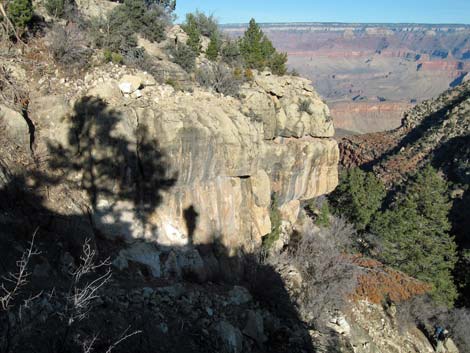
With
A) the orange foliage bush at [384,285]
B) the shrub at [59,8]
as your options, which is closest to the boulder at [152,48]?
the shrub at [59,8]

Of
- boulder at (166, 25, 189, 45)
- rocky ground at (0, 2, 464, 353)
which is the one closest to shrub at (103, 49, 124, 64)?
rocky ground at (0, 2, 464, 353)

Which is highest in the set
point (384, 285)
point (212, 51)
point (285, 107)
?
point (212, 51)

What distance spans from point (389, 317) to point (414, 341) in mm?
1619

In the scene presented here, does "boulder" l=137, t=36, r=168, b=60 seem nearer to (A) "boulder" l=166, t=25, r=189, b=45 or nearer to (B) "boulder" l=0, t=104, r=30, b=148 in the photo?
(A) "boulder" l=166, t=25, r=189, b=45

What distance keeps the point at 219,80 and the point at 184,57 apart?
6.09 ft

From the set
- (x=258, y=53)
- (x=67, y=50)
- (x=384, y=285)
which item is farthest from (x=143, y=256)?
(x=384, y=285)

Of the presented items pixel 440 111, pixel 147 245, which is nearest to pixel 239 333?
pixel 147 245

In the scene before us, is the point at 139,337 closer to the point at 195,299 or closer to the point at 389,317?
the point at 195,299

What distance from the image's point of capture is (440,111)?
234ft

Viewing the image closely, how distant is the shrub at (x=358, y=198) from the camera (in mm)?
29438

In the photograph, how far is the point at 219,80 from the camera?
59.2 feet

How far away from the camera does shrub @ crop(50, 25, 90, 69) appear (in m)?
14.3

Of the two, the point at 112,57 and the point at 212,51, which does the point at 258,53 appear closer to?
the point at 212,51

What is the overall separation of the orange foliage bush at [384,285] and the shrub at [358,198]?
5.24 meters
